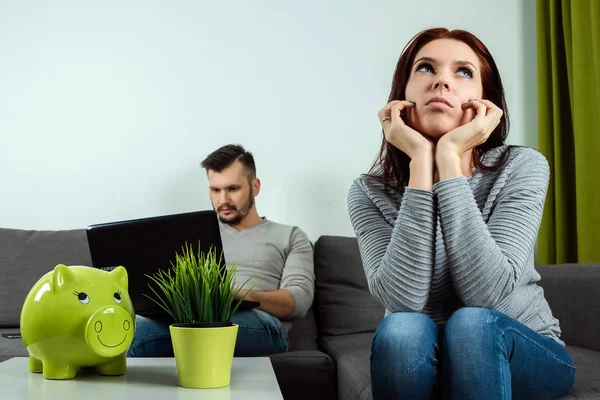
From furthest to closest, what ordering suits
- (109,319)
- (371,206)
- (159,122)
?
1. (159,122)
2. (371,206)
3. (109,319)

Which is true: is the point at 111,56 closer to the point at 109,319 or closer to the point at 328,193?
the point at 328,193

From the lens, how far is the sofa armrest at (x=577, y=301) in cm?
196

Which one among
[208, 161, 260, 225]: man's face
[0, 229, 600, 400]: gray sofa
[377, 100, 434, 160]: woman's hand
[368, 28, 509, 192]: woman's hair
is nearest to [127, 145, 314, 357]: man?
[208, 161, 260, 225]: man's face

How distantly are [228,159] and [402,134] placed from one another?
1.25m

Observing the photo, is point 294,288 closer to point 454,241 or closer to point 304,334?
point 304,334

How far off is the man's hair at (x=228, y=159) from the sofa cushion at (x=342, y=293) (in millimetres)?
423

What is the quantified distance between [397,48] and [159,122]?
1.10 metres

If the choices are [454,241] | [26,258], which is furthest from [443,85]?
[26,258]

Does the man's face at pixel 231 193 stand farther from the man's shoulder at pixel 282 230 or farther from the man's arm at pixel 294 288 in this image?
the man's arm at pixel 294 288

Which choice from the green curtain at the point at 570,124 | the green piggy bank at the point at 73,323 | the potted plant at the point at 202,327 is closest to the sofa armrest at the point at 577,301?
the green curtain at the point at 570,124

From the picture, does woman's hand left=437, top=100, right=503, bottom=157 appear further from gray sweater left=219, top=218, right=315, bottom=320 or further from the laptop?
gray sweater left=219, top=218, right=315, bottom=320

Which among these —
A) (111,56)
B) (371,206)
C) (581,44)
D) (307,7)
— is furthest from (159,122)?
(581,44)

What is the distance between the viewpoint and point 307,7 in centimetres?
298

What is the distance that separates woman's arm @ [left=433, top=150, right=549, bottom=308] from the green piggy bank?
0.63 meters
